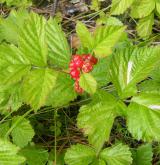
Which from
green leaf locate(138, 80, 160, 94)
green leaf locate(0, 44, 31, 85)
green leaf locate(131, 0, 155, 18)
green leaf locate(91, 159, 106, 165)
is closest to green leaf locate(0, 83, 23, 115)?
green leaf locate(0, 44, 31, 85)

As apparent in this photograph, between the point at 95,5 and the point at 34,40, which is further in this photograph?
the point at 95,5

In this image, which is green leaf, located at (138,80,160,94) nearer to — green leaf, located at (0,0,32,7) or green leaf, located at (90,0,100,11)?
green leaf, located at (90,0,100,11)

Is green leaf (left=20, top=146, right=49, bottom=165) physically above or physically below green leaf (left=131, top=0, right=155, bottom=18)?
below

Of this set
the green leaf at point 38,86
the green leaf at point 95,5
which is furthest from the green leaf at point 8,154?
the green leaf at point 95,5

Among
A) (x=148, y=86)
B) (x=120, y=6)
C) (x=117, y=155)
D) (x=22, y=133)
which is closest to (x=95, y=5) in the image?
(x=120, y=6)

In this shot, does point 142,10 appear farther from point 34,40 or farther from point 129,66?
point 34,40

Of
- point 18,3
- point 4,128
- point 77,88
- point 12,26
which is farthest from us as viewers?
point 18,3
